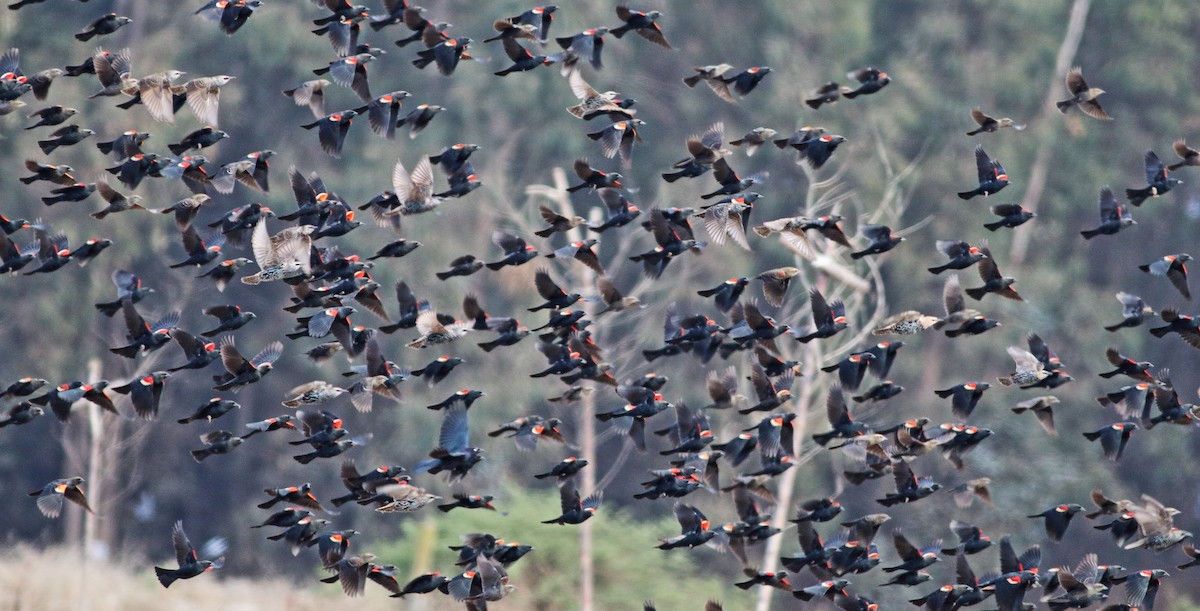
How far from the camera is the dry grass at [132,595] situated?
1934 centimetres

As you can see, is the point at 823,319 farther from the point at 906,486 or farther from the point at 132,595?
the point at 132,595

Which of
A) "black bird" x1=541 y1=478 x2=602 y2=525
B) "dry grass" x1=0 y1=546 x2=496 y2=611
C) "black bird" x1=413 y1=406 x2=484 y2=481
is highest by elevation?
"black bird" x1=413 y1=406 x2=484 y2=481

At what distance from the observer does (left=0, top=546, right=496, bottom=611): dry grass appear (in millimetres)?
19344

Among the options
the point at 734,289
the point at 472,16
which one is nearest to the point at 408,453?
the point at 472,16

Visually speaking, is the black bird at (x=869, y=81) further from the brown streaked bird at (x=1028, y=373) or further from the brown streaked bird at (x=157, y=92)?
the brown streaked bird at (x=157, y=92)

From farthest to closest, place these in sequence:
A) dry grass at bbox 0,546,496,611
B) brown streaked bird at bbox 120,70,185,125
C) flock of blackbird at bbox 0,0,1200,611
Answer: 1. dry grass at bbox 0,546,496,611
2. brown streaked bird at bbox 120,70,185,125
3. flock of blackbird at bbox 0,0,1200,611

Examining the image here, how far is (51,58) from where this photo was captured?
26344mm

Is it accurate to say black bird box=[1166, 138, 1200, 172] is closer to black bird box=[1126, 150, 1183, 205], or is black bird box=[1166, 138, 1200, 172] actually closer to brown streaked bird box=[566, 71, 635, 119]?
black bird box=[1126, 150, 1183, 205]

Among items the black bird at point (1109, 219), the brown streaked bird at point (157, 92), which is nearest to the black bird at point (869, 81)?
the black bird at point (1109, 219)

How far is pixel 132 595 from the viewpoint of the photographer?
19922 millimetres

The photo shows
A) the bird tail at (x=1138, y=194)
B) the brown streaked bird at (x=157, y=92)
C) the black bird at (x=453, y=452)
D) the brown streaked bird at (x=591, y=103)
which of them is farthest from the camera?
the bird tail at (x=1138, y=194)

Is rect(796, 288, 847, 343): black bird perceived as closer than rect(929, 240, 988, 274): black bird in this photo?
No

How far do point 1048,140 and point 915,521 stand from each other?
6594mm

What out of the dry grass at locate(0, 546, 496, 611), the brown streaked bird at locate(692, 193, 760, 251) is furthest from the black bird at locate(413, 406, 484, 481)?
the dry grass at locate(0, 546, 496, 611)
